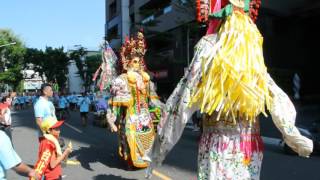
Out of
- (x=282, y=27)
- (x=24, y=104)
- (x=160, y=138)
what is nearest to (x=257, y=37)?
(x=160, y=138)

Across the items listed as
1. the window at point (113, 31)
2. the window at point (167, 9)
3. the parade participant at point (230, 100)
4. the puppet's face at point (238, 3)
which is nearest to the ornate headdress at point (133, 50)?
the parade participant at point (230, 100)

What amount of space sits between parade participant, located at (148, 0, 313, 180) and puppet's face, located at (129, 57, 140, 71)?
4100mm

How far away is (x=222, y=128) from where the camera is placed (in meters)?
4.17

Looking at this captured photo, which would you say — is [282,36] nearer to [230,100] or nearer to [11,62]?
[230,100]

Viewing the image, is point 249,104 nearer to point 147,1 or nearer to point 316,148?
point 316,148

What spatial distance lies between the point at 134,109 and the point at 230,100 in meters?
4.46

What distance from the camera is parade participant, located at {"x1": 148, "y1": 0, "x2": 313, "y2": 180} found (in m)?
3.92

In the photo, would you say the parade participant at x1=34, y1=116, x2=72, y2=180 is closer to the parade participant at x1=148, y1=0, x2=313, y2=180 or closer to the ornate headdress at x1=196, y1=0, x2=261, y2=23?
the parade participant at x1=148, y1=0, x2=313, y2=180

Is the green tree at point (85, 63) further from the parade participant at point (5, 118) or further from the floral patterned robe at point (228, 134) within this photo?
the floral patterned robe at point (228, 134)

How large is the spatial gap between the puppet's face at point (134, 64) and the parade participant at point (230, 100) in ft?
13.5

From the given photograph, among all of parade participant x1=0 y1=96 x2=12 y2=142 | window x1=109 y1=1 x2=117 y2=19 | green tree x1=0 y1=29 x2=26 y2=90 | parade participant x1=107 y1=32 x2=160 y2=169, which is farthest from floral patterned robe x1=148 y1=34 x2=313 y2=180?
green tree x1=0 y1=29 x2=26 y2=90

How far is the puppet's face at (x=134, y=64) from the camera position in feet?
27.6

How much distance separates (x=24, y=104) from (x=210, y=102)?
4526 cm

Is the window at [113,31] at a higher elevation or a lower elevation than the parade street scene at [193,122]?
higher
